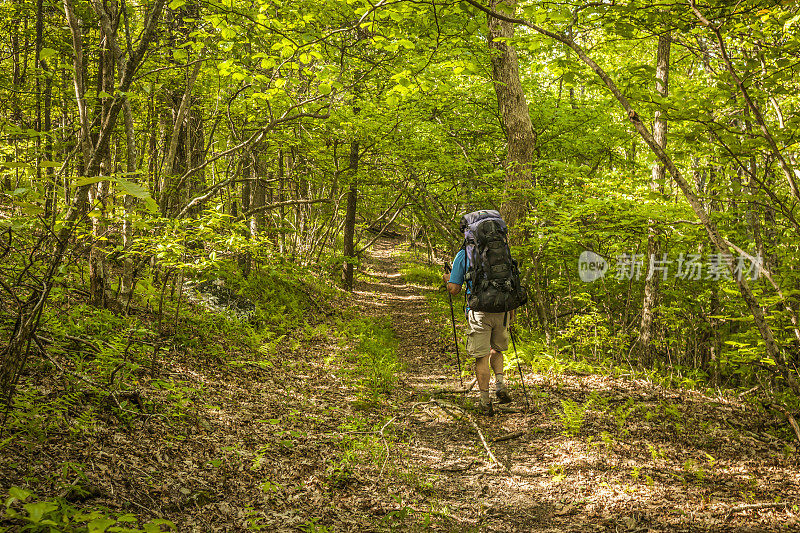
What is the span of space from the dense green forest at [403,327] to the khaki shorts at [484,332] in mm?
861

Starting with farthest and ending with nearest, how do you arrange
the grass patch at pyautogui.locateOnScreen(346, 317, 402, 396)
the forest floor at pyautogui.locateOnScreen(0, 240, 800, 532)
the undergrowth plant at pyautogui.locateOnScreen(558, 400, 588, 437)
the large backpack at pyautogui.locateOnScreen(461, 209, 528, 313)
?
the grass patch at pyautogui.locateOnScreen(346, 317, 402, 396)
the large backpack at pyautogui.locateOnScreen(461, 209, 528, 313)
the undergrowth plant at pyautogui.locateOnScreen(558, 400, 588, 437)
the forest floor at pyautogui.locateOnScreen(0, 240, 800, 532)

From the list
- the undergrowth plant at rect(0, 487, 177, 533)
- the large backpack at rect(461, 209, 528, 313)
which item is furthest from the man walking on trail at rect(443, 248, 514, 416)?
the undergrowth plant at rect(0, 487, 177, 533)

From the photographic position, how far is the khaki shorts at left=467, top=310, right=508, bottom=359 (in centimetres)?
591

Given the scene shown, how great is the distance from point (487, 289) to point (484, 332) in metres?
0.58

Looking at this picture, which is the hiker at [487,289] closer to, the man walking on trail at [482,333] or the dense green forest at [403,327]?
the man walking on trail at [482,333]

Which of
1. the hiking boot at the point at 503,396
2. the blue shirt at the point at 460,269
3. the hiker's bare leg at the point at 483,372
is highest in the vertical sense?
the blue shirt at the point at 460,269

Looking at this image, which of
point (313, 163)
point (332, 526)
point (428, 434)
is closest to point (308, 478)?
Result: point (332, 526)

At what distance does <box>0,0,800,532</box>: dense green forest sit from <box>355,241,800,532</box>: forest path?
3 centimetres

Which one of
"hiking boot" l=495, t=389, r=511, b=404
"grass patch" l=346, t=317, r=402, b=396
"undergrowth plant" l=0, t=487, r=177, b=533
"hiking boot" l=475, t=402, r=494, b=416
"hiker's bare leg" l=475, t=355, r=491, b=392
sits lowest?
"grass patch" l=346, t=317, r=402, b=396

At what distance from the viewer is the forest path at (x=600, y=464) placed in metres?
3.60

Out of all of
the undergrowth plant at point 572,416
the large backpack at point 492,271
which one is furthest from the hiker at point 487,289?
the undergrowth plant at point 572,416

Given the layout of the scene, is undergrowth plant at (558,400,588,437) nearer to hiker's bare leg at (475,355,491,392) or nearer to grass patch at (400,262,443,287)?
hiker's bare leg at (475,355,491,392)

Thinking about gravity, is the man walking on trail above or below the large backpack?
below

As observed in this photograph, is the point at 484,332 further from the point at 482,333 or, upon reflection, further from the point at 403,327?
the point at 403,327
